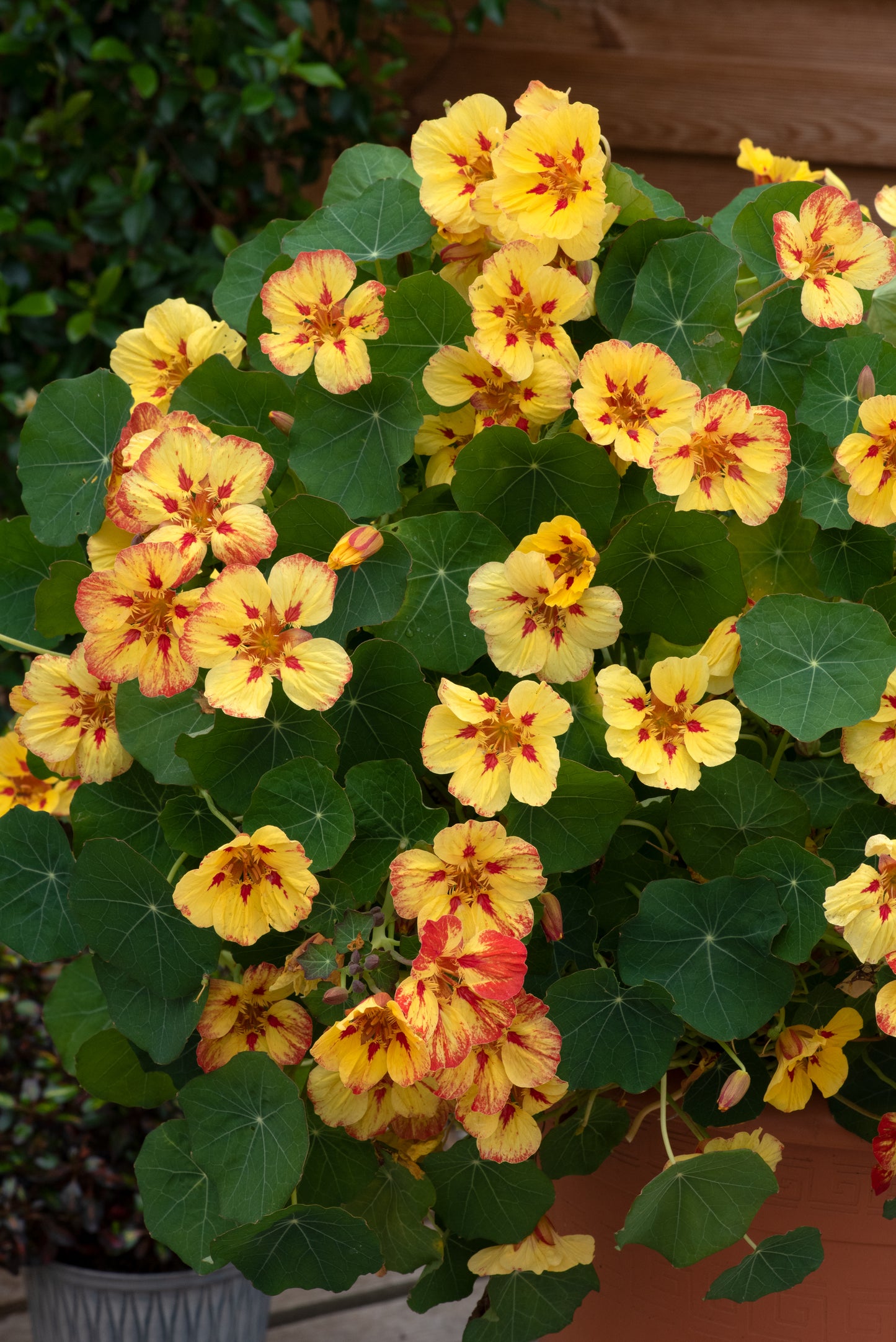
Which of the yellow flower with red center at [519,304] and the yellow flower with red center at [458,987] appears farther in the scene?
the yellow flower with red center at [519,304]

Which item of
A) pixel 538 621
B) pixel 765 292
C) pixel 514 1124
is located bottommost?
pixel 514 1124

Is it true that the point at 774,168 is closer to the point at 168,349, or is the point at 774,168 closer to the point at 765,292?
the point at 765,292

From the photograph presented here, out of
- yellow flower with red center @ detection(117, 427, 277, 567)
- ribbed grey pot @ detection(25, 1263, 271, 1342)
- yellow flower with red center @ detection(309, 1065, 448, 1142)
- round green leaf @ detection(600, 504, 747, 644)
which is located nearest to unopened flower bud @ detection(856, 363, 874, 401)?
round green leaf @ detection(600, 504, 747, 644)

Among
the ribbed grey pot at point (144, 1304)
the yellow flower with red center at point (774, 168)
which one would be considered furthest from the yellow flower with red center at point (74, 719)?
the ribbed grey pot at point (144, 1304)

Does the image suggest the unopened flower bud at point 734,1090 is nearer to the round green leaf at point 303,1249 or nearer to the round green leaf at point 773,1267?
the round green leaf at point 773,1267

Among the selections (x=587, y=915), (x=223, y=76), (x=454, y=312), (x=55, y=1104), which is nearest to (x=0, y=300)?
(x=223, y=76)

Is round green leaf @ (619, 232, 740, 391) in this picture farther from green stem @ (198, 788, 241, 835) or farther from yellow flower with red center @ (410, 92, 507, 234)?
green stem @ (198, 788, 241, 835)

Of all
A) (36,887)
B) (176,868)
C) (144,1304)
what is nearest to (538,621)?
(176,868)
